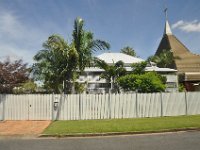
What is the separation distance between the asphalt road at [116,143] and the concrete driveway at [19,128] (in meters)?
1.46

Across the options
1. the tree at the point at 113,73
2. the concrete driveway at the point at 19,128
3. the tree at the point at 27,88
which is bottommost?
the concrete driveway at the point at 19,128

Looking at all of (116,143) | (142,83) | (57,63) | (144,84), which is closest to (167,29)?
(142,83)

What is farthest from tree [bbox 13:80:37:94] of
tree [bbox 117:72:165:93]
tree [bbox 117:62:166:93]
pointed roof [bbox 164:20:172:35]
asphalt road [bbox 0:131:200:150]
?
pointed roof [bbox 164:20:172:35]

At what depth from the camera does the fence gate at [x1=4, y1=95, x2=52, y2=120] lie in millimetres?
21078

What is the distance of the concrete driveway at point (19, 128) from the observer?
1584 cm

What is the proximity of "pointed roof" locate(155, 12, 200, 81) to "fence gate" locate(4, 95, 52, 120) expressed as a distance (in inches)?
1433

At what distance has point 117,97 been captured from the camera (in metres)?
Answer: 21.6

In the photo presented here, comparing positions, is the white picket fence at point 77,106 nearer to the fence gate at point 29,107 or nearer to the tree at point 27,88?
the fence gate at point 29,107

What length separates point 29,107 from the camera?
2108 cm

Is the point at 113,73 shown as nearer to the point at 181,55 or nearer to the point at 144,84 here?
the point at 144,84

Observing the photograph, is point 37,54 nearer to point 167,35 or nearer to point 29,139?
point 29,139

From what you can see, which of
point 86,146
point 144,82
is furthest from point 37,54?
point 86,146

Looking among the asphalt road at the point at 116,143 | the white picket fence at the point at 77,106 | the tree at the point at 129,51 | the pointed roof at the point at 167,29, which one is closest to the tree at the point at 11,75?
the white picket fence at the point at 77,106

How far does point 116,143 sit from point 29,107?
10.2 metres
